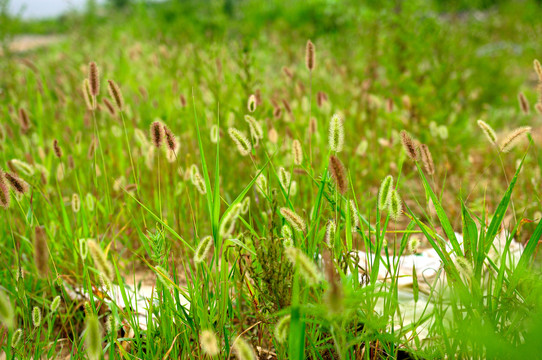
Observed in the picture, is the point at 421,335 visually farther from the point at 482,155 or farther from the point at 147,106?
the point at 147,106

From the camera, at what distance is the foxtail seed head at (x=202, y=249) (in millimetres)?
980

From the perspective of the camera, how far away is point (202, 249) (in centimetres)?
102

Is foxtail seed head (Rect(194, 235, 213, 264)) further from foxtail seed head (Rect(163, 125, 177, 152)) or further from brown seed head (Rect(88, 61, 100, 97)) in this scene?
brown seed head (Rect(88, 61, 100, 97))

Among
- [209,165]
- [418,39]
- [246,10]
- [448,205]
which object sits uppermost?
[246,10]

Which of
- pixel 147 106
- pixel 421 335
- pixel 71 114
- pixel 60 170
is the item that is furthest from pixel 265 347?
pixel 71 114

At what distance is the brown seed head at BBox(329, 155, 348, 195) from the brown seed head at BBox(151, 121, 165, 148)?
1.65ft

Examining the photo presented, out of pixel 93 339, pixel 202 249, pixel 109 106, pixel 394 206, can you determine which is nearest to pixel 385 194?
pixel 394 206

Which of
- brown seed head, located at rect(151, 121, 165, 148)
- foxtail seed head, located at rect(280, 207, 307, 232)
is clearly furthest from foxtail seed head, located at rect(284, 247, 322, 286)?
brown seed head, located at rect(151, 121, 165, 148)

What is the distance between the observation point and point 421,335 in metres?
1.30

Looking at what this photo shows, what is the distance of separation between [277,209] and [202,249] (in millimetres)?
367

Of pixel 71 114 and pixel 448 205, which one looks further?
pixel 71 114

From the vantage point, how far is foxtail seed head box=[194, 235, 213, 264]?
3.22 feet

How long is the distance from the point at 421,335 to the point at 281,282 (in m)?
0.47

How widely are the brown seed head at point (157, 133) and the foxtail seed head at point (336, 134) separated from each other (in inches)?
18.3
